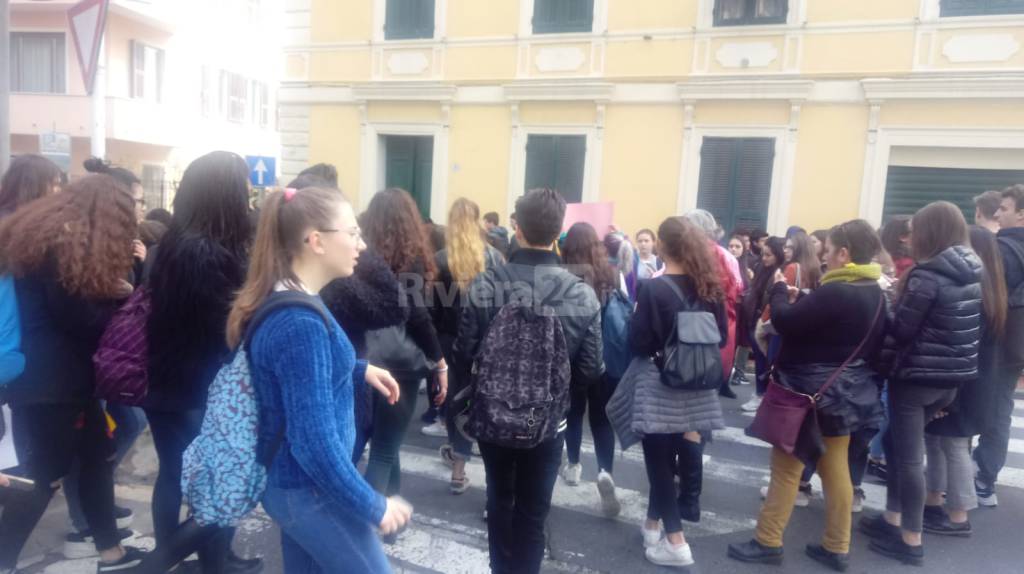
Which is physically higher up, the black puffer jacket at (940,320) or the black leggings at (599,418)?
the black puffer jacket at (940,320)

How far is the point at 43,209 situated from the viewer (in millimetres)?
2986

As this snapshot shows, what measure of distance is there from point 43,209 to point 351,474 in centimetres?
205

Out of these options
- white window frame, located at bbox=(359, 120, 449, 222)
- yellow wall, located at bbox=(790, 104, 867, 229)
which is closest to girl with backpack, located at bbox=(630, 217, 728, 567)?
yellow wall, located at bbox=(790, 104, 867, 229)

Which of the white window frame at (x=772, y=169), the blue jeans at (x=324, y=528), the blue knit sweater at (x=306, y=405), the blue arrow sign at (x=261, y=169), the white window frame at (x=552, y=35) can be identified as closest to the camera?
the blue knit sweater at (x=306, y=405)

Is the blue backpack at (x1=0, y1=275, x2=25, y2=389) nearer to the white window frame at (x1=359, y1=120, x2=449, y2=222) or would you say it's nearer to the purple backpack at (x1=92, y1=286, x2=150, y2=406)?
the purple backpack at (x1=92, y1=286, x2=150, y2=406)

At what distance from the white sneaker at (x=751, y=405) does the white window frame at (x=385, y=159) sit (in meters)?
7.87

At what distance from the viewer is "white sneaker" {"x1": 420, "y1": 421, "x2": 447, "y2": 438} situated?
5.76m

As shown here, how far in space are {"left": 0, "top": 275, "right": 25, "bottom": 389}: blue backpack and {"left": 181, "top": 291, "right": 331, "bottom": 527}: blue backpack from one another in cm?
136

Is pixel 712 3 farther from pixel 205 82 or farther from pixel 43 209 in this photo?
pixel 205 82

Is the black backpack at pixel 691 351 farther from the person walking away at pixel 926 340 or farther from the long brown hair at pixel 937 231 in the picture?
the long brown hair at pixel 937 231

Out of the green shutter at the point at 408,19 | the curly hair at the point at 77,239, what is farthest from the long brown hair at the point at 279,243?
the green shutter at the point at 408,19

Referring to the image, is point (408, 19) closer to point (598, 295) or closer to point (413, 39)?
point (413, 39)

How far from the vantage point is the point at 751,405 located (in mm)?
6891

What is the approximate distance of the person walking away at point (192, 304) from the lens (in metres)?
2.83
